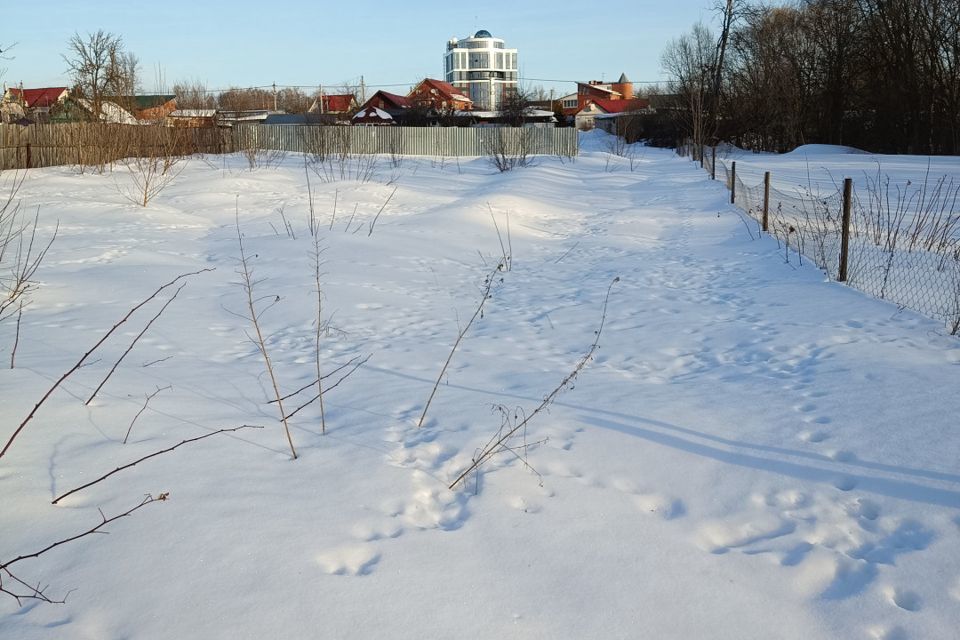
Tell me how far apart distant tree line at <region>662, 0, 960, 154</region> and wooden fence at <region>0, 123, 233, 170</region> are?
16.3 m

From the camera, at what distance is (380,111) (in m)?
45.9

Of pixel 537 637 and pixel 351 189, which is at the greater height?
pixel 351 189

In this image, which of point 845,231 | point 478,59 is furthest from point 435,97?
point 478,59

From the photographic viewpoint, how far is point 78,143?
67.4 ft

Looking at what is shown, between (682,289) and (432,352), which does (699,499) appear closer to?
(432,352)

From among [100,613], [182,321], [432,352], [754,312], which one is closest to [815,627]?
[100,613]

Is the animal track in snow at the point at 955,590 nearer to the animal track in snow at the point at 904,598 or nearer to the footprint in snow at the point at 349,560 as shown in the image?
the animal track in snow at the point at 904,598

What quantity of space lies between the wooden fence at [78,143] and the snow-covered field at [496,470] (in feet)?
45.6

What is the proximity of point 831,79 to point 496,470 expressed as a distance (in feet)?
129

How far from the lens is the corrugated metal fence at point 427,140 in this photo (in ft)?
98.3

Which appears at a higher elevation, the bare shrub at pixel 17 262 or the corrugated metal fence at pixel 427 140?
the corrugated metal fence at pixel 427 140

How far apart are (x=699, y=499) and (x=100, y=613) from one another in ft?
7.29

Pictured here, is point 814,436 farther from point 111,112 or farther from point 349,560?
point 111,112

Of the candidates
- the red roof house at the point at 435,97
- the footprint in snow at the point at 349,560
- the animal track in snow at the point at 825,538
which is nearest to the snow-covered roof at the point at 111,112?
the footprint in snow at the point at 349,560
